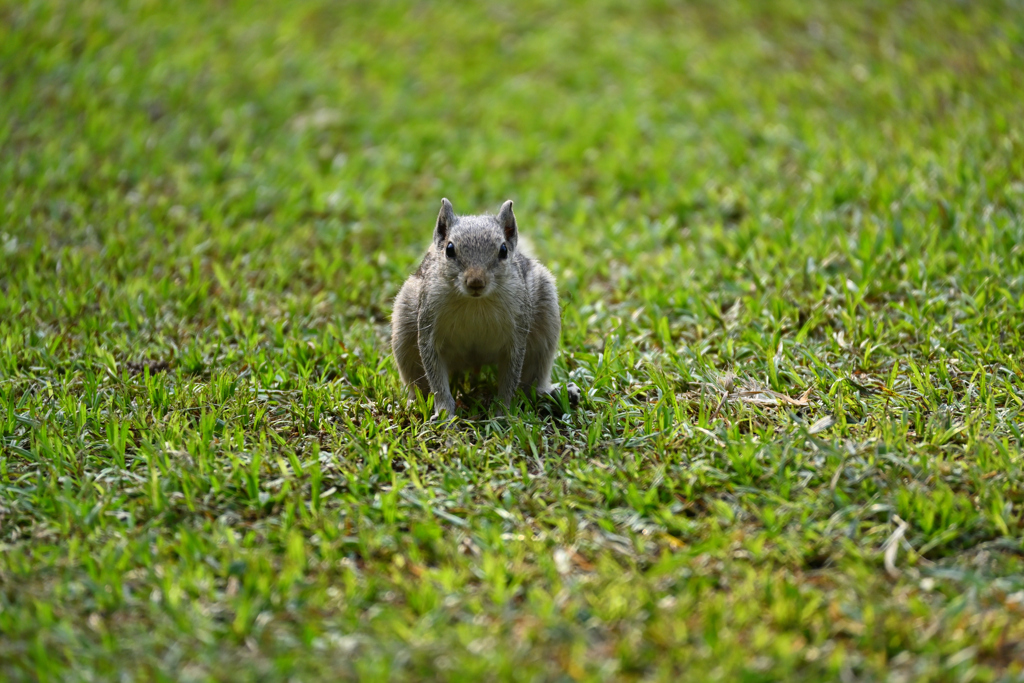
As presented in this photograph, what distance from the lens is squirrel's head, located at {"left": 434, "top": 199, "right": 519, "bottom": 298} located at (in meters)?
3.92

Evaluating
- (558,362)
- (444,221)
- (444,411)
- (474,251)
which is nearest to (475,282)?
(474,251)

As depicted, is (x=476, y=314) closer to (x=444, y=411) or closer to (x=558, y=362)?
(x=444, y=411)

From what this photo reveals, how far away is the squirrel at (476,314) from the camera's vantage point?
406cm

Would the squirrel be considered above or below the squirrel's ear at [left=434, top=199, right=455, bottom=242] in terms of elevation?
below

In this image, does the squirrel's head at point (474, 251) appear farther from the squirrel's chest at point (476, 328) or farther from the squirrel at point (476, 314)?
the squirrel's chest at point (476, 328)

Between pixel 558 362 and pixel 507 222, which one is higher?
pixel 507 222

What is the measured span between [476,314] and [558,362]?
0.83 meters

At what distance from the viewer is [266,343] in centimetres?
507

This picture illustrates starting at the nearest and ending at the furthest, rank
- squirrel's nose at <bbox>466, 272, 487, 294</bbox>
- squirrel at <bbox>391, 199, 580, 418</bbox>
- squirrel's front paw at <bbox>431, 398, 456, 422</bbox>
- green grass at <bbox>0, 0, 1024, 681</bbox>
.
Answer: green grass at <bbox>0, 0, 1024, 681</bbox>
squirrel's nose at <bbox>466, 272, 487, 294</bbox>
squirrel at <bbox>391, 199, 580, 418</bbox>
squirrel's front paw at <bbox>431, 398, 456, 422</bbox>

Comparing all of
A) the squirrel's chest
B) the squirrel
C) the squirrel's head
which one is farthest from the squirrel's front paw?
the squirrel's head

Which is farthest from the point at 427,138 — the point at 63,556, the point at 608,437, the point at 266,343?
the point at 63,556

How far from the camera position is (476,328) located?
4.17m

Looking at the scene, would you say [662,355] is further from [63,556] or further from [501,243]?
[63,556]

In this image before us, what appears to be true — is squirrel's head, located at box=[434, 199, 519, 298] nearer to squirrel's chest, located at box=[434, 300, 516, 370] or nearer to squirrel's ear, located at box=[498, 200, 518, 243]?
squirrel's ear, located at box=[498, 200, 518, 243]
